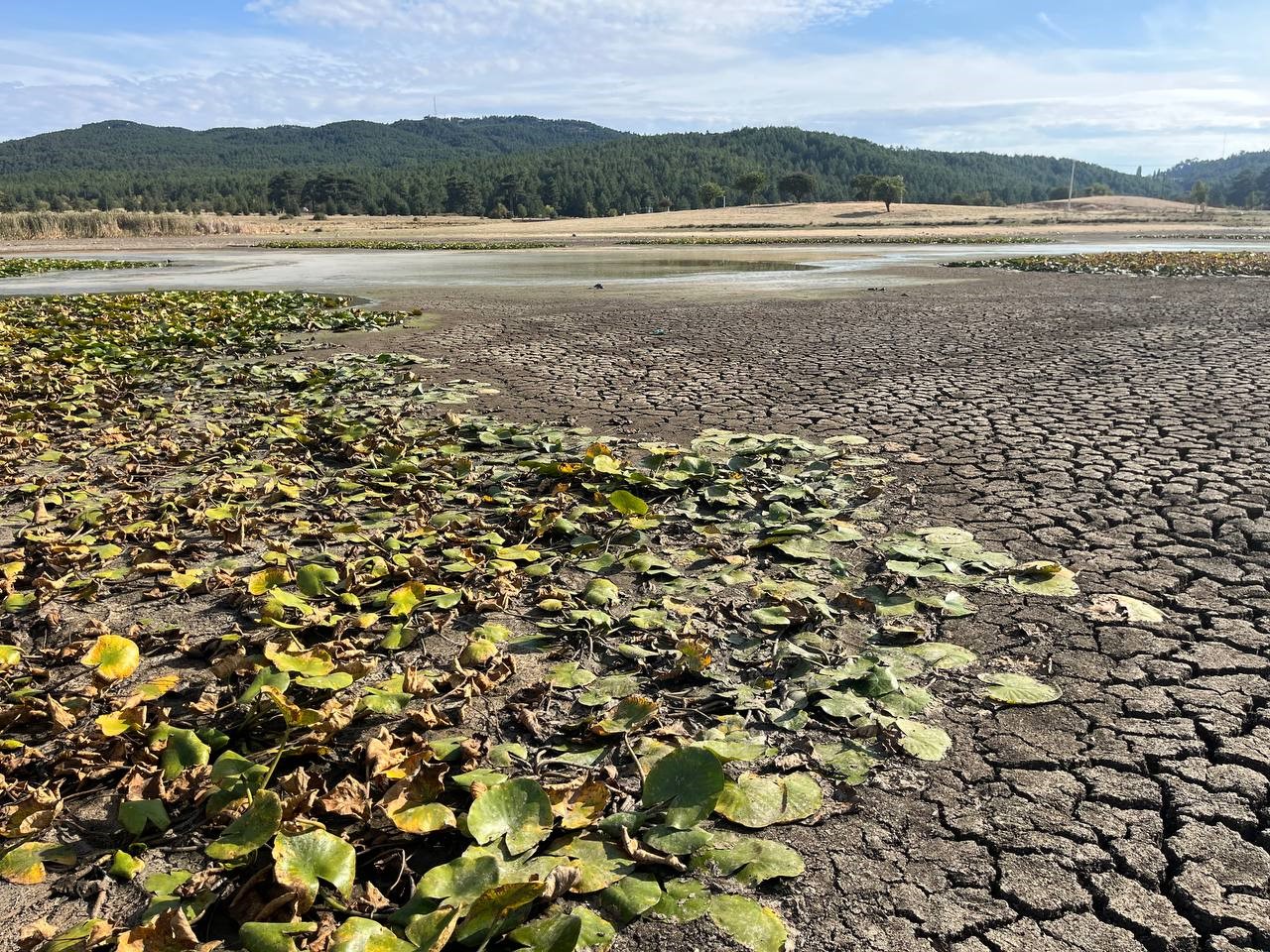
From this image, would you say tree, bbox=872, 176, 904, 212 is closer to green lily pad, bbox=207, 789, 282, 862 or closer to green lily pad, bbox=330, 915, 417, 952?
green lily pad, bbox=207, 789, 282, 862

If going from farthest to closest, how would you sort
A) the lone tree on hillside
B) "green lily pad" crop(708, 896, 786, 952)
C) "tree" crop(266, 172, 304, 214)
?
the lone tree on hillside → "tree" crop(266, 172, 304, 214) → "green lily pad" crop(708, 896, 786, 952)

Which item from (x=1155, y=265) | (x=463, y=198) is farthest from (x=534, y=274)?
(x=463, y=198)

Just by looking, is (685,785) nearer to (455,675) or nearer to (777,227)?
(455,675)

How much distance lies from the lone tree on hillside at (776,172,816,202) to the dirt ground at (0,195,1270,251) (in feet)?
56.4

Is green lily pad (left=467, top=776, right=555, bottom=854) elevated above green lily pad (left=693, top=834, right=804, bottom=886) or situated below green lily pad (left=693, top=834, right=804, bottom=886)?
above

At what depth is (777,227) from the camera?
228ft

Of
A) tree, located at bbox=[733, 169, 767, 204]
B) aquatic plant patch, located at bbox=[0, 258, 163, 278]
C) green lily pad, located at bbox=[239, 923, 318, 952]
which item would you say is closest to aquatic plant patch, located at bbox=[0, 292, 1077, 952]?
green lily pad, located at bbox=[239, 923, 318, 952]

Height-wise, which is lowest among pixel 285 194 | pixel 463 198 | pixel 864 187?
pixel 864 187

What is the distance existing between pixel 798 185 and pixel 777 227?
55.3 meters

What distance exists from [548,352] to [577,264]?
21.0 metres

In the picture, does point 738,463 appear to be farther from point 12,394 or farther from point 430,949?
point 12,394

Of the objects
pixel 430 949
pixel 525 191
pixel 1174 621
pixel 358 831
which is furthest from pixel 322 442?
pixel 525 191

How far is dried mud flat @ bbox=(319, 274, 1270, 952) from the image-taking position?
186cm

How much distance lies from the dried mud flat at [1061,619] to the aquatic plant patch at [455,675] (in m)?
0.18
